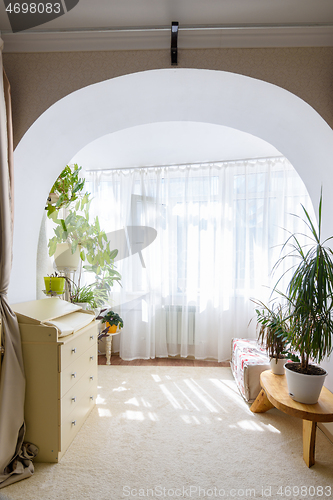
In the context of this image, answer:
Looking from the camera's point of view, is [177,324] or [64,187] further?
[177,324]

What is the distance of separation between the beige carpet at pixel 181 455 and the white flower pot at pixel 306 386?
42cm

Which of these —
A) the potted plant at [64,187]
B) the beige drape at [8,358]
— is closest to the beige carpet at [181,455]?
the beige drape at [8,358]

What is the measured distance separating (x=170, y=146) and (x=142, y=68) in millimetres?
1638

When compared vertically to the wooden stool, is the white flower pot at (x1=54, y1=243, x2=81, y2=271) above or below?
above

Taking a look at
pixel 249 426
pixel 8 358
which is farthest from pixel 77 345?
pixel 249 426

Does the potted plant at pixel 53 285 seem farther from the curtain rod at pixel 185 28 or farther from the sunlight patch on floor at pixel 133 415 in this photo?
the curtain rod at pixel 185 28

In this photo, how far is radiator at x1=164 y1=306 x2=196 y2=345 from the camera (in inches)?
156

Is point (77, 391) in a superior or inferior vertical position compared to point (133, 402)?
superior

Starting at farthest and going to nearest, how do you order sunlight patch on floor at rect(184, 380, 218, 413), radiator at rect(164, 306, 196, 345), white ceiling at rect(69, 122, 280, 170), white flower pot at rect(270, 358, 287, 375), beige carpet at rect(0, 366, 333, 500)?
radiator at rect(164, 306, 196, 345)
white ceiling at rect(69, 122, 280, 170)
sunlight patch on floor at rect(184, 380, 218, 413)
white flower pot at rect(270, 358, 287, 375)
beige carpet at rect(0, 366, 333, 500)

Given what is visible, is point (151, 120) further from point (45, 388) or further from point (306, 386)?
point (306, 386)

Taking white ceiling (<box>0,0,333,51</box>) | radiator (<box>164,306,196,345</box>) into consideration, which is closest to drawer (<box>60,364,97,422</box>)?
radiator (<box>164,306,196,345</box>)

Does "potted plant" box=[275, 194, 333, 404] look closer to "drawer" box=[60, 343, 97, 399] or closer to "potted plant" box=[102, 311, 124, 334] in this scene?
"drawer" box=[60, 343, 97, 399]

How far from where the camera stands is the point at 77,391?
2.17 metres

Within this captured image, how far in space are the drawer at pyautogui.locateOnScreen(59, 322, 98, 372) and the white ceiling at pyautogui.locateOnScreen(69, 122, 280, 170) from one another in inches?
77.2
